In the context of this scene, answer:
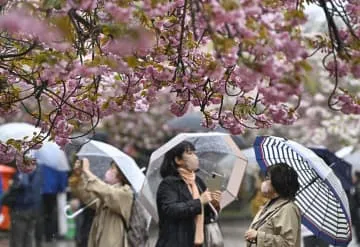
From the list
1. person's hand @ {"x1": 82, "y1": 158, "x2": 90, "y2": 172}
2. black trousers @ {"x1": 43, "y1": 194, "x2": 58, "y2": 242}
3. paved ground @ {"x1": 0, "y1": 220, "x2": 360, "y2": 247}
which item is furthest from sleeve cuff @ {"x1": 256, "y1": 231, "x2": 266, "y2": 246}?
black trousers @ {"x1": 43, "y1": 194, "x2": 58, "y2": 242}

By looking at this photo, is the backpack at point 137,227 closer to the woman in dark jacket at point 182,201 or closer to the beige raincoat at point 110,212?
the beige raincoat at point 110,212

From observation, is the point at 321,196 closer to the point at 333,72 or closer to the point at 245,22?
the point at 333,72

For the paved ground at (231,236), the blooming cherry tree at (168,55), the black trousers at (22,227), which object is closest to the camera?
the blooming cherry tree at (168,55)

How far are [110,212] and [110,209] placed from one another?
6cm

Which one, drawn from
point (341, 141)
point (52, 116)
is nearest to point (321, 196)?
point (52, 116)

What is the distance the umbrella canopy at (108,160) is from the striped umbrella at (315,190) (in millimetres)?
1595

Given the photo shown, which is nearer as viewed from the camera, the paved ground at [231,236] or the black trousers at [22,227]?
the black trousers at [22,227]

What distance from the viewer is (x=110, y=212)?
11164 millimetres

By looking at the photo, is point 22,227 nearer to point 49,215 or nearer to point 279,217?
point 49,215

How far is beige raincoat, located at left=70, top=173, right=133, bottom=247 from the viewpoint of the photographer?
11047 millimetres

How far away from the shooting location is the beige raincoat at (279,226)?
8.48m

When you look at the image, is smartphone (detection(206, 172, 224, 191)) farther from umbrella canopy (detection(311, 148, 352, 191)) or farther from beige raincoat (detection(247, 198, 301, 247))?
beige raincoat (detection(247, 198, 301, 247))

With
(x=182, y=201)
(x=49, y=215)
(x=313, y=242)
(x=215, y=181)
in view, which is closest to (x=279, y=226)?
(x=182, y=201)

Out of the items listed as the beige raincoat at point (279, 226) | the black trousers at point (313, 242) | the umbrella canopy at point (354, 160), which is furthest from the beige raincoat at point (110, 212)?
the umbrella canopy at point (354, 160)
